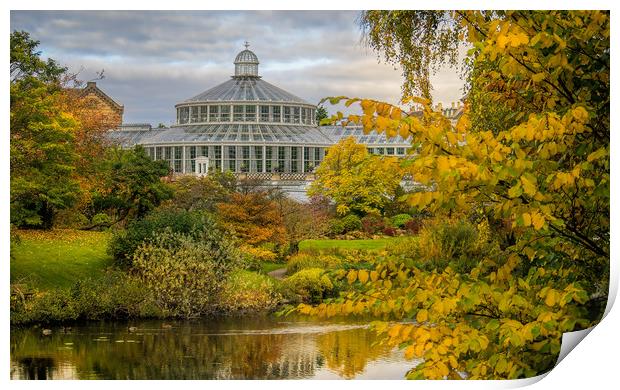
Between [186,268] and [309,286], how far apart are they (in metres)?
1.61

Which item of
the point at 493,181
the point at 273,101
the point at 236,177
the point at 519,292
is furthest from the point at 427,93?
the point at 273,101

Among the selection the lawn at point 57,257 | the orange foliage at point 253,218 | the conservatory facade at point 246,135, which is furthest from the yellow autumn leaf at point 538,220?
the orange foliage at point 253,218

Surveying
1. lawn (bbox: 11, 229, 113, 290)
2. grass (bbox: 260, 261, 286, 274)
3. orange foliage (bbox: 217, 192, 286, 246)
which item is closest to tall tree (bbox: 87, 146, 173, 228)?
lawn (bbox: 11, 229, 113, 290)

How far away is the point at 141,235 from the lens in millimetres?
8555

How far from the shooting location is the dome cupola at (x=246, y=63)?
6.97 meters

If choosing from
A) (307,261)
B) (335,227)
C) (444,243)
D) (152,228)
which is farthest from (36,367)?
(444,243)

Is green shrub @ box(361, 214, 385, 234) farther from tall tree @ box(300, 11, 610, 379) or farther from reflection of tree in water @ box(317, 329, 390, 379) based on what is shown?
tall tree @ box(300, 11, 610, 379)

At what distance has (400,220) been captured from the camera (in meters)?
8.92

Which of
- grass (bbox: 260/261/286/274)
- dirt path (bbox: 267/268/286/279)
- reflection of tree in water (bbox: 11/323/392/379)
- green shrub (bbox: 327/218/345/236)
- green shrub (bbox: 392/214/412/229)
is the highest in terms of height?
green shrub (bbox: 392/214/412/229)

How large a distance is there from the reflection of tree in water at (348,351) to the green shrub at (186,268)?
188 centimetres

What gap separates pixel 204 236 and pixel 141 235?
95cm

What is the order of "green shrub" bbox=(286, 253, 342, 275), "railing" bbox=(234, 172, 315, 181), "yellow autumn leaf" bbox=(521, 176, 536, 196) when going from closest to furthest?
"yellow autumn leaf" bbox=(521, 176, 536, 196)
"green shrub" bbox=(286, 253, 342, 275)
"railing" bbox=(234, 172, 315, 181)

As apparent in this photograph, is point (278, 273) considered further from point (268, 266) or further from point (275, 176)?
point (275, 176)

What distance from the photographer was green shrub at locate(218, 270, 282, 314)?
342 inches
